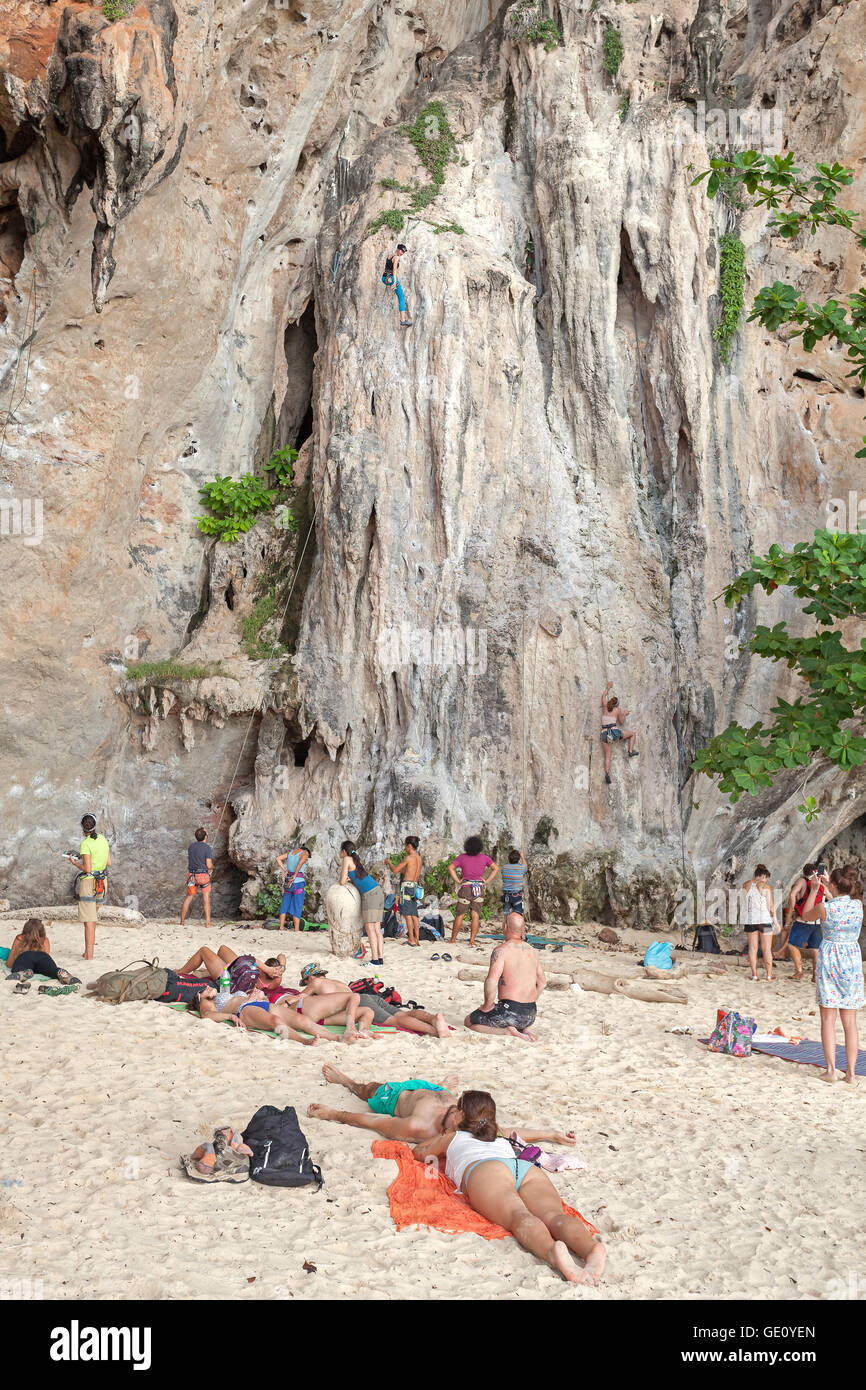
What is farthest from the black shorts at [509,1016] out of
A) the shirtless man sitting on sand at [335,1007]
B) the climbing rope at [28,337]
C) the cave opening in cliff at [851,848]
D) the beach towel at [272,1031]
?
the climbing rope at [28,337]

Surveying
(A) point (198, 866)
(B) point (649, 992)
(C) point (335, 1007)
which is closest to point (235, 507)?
(A) point (198, 866)

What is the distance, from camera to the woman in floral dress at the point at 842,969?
7582 millimetres

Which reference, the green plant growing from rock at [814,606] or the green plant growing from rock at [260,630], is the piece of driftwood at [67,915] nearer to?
the green plant growing from rock at [260,630]

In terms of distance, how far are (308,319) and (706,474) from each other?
25.6ft

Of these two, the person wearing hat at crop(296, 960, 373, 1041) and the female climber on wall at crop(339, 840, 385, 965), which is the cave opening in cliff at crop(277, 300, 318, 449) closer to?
the female climber on wall at crop(339, 840, 385, 965)

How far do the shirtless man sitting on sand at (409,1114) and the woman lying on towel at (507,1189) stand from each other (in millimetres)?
134

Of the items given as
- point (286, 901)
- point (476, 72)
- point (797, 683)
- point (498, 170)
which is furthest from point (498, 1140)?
point (476, 72)

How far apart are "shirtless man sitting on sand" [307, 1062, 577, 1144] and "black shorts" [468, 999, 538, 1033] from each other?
2.03m

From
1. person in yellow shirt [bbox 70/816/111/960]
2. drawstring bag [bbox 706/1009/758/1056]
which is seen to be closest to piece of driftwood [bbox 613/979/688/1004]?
drawstring bag [bbox 706/1009/758/1056]

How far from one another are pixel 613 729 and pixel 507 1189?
11.2 meters

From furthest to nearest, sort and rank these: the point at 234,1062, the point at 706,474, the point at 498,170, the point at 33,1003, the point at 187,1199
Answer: the point at 498,170 → the point at 706,474 → the point at 33,1003 → the point at 234,1062 → the point at 187,1199

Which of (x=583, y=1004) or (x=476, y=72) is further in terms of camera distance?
(x=476, y=72)

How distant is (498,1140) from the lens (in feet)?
17.1

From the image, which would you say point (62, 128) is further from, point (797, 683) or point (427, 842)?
point (797, 683)
